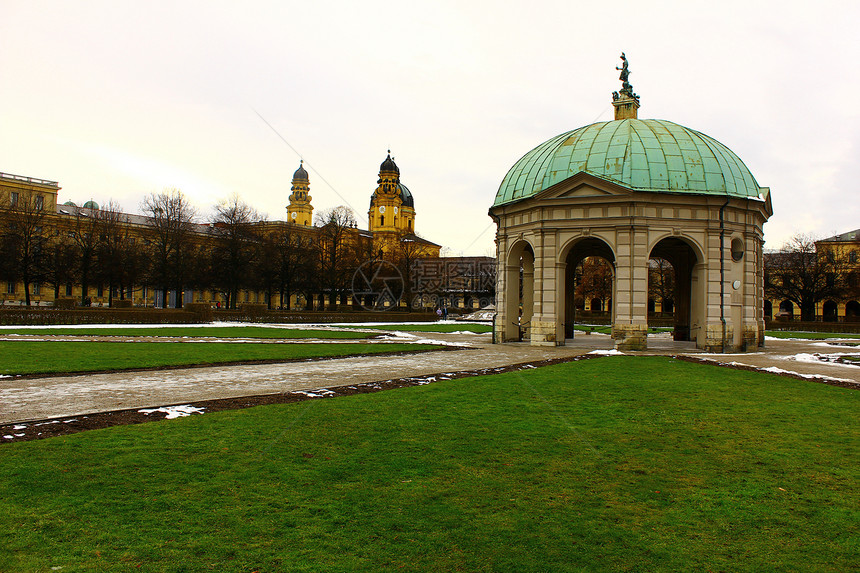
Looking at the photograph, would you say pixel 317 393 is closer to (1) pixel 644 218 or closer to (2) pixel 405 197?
(1) pixel 644 218

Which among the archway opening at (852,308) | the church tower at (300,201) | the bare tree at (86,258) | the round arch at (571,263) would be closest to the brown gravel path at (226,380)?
the round arch at (571,263)

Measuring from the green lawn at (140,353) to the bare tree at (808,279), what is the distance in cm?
6763

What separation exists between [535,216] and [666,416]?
21.1 metres

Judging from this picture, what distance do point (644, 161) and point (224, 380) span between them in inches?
922

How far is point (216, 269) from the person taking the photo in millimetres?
70312

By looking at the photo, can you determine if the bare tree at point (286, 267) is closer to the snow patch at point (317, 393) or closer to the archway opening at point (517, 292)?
the archway opening at point (517, 292)

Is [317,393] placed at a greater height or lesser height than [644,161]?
lesser

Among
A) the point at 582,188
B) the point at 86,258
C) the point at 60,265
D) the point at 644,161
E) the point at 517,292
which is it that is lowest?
the point at 517,292

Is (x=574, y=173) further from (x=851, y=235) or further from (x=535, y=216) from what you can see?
(x=851, y=235)

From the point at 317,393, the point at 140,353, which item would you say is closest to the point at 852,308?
the point at 140,353

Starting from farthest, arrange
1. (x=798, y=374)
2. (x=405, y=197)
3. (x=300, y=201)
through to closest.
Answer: (x=405, y=197) → (x=300, y=201) → (x=798, y=374)

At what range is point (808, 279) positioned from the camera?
77375 millimetres

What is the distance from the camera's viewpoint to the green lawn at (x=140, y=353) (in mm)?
19266

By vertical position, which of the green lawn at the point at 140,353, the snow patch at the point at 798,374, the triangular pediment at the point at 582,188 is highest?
the triangular pediment at the point at 582,188
